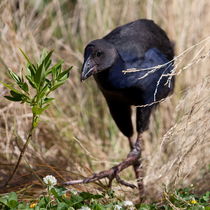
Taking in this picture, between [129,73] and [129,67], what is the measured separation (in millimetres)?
92

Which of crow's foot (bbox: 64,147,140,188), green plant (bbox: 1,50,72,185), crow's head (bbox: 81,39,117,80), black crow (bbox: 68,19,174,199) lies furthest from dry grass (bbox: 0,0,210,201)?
green plant (bbox: 1,50,72,185)

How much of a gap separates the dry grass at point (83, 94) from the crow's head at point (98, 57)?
0.53 metres

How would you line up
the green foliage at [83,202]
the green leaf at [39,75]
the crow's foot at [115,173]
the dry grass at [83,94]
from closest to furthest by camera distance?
the green foliage at [83,202] → the green leaf at [39,75] → the crow's foot at [115,173] → the dry grass at [83,94]

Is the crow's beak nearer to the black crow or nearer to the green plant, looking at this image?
the black crow

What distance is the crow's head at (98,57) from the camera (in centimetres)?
333

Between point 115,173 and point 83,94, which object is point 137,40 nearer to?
point 115,173

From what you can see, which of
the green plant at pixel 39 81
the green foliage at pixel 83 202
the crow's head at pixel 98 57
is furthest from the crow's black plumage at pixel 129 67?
the green foliage at pixel 83 202

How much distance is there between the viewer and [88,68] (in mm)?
3305

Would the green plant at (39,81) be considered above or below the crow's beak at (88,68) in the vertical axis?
above

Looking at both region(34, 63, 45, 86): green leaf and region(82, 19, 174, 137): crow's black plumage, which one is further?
region(82, 19, 174, 137): crow's black plumage

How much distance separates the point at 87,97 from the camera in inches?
188

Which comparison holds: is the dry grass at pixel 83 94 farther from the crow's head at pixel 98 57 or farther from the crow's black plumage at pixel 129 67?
the crow's head at pixel 98 57

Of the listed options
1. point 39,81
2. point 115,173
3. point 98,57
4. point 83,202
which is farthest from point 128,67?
point 83,202

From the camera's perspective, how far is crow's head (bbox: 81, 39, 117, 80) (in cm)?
333
